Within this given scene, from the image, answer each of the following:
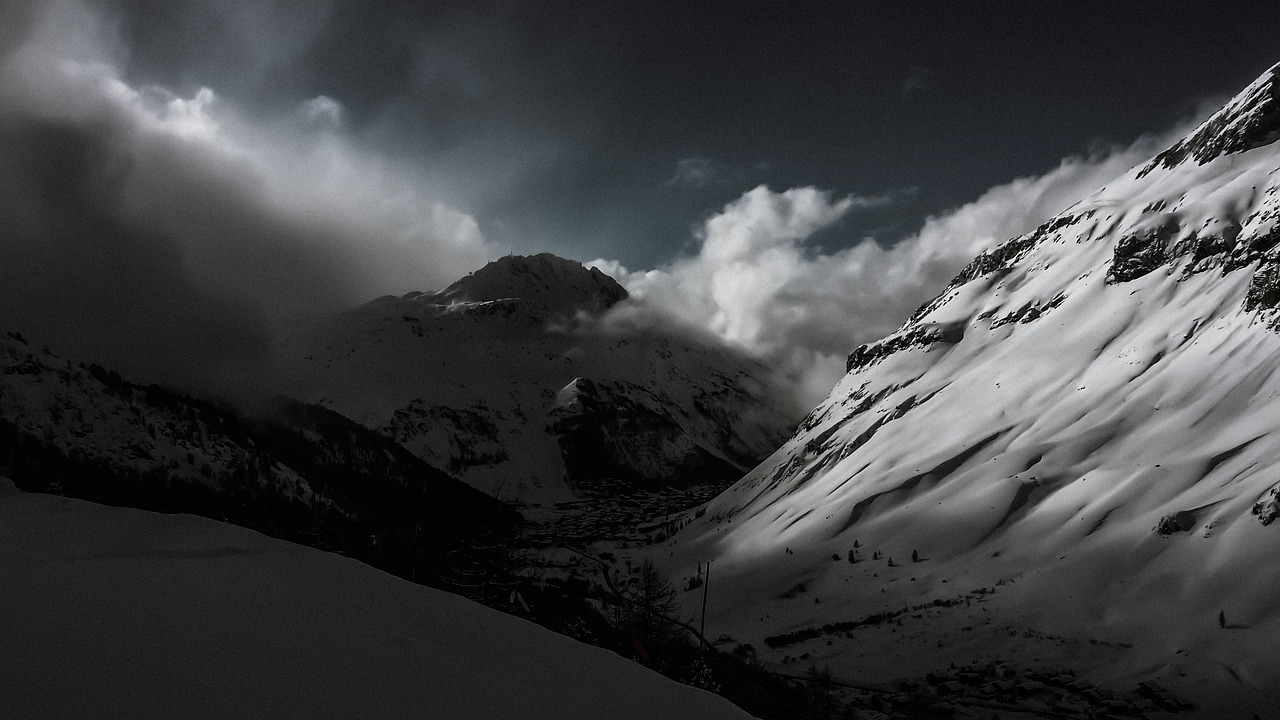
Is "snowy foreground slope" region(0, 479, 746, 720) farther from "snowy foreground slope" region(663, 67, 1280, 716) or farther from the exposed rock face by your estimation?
the exposed rock face

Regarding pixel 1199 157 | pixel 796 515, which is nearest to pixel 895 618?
pixel 796 515

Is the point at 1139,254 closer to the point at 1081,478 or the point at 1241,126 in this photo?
the point at 1241,126

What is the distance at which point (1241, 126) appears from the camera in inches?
3681

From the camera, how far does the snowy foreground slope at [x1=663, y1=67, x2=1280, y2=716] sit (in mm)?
31453

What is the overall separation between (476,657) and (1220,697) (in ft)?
95.4

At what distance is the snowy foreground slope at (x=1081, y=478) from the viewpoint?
3145 centimetres

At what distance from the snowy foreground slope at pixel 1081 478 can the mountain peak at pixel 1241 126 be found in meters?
0.39

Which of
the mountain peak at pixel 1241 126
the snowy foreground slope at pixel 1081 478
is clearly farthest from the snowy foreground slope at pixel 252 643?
the mountain peak at pixel 1241 126

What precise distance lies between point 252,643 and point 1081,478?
58.4 metres

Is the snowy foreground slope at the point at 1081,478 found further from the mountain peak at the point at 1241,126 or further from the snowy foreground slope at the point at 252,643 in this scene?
the snowy foreground slope at the point at 252,643

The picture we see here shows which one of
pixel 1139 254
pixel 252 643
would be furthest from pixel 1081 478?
pixel 252 643

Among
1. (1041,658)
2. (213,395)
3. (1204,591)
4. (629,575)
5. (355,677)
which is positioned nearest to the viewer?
(355,677)

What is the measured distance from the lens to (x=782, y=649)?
135 ft

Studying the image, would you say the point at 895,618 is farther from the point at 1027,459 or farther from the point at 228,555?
the point at 228,555
